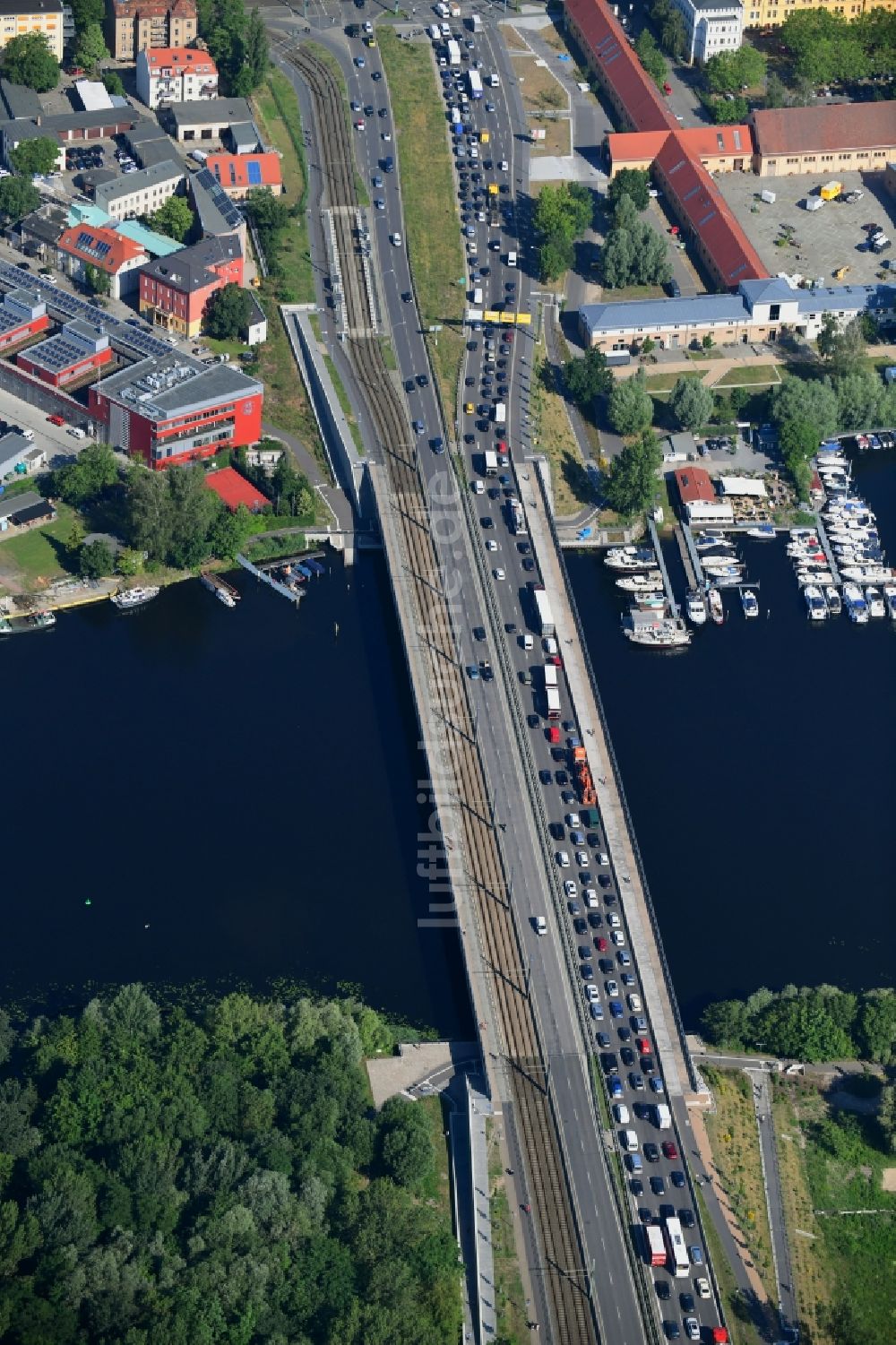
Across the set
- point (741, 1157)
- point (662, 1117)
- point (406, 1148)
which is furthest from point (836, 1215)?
point (406, 1148)

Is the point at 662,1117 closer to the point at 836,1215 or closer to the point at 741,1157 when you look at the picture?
the point at 741,1157

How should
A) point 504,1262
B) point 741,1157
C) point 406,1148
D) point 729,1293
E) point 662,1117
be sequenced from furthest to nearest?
1. point 662,1117
2. point 741,1157
3. point 406,1148
4. point 504,1262
5. point 729,1293

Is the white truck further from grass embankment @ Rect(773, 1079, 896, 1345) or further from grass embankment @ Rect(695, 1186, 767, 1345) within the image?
grass embankment @ Rect(773, 1079, 896, 1345)

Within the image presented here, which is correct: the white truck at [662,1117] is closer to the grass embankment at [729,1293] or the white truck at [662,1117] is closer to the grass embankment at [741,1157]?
the grass embankment at [741,1157]

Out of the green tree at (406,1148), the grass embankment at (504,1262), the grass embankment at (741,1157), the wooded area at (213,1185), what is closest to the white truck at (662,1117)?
the grass embankment at (741,1157)

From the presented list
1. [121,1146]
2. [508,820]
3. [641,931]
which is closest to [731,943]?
[641,931]

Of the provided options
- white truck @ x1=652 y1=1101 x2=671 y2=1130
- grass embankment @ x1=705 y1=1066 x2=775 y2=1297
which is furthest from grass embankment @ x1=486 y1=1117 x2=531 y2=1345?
grass embankment @ x1=705 y1=1066 x2=775 y2=1297

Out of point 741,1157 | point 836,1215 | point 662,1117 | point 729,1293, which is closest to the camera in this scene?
point 729,1293
